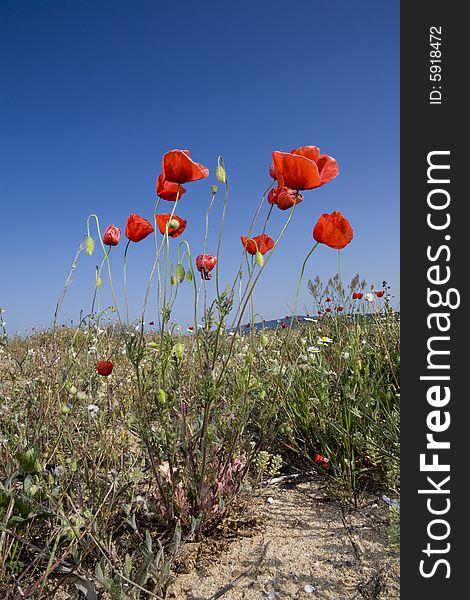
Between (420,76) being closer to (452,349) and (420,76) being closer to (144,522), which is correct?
(452,349)

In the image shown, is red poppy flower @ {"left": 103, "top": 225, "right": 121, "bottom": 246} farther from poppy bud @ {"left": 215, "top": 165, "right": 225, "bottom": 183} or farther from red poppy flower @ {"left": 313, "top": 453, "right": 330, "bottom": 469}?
red poppy flower @ {"left": 313, "top": 453, "right": 330, "bottom": 469}

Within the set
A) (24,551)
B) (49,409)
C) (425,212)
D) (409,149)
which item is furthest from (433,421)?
(49,409)

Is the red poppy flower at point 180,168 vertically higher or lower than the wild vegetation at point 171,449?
higher

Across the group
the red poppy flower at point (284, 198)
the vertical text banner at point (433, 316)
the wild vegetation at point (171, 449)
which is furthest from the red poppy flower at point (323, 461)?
the red poppy flower at point (284, 198)

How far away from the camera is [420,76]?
1.52 m

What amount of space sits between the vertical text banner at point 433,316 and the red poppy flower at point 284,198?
0.44m

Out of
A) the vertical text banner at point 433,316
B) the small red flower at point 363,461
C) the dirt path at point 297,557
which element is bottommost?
the dirt path at point 297,557

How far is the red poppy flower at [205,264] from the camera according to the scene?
1882 millimetres

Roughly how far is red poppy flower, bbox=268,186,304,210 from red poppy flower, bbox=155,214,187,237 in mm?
378

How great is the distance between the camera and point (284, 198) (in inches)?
70.9

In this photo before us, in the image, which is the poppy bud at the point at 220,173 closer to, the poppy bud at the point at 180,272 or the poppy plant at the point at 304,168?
the poppy plant at the point at 304,168

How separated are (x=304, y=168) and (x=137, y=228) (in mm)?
701

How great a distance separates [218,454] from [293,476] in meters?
→ 0.65

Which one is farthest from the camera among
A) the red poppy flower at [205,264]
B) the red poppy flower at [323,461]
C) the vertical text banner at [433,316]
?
the red poppy flower at [323,461]
